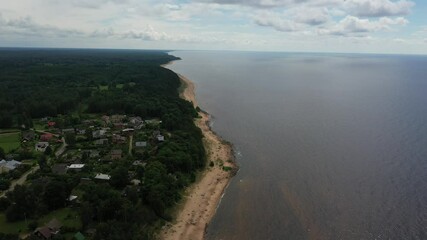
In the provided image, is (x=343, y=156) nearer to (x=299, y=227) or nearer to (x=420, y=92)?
(x=299, y=227)

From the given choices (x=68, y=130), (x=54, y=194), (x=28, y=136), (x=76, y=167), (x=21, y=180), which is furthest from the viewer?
(x=68, y=130)

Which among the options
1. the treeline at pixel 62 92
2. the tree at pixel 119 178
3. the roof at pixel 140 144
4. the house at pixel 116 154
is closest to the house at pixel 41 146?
the house at pixel 116 154

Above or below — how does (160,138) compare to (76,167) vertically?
above

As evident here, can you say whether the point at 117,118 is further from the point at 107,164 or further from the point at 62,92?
the point at 62,92

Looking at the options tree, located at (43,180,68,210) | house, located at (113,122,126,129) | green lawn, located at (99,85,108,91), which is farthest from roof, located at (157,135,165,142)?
green lawn, located at (99,85,108,91)

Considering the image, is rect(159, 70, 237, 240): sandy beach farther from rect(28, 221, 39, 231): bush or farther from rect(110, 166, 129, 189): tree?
rect(28, 221, 39, 231): bush

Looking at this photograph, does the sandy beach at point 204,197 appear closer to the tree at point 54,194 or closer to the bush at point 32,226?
the tree at point 54,194

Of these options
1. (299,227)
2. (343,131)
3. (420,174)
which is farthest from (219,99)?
(299,227)

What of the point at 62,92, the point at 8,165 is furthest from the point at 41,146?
the point at 62,92
